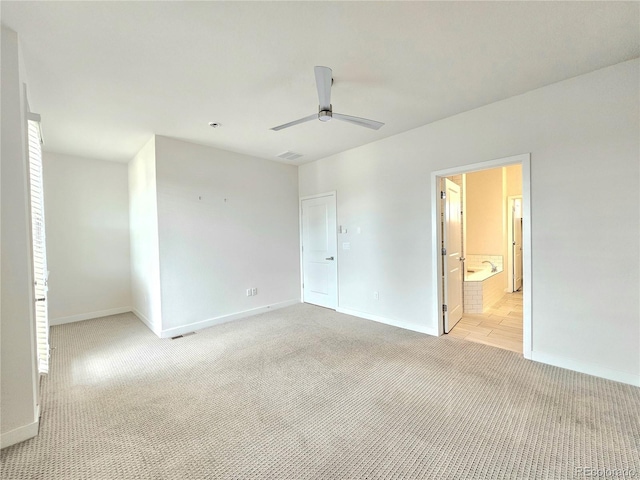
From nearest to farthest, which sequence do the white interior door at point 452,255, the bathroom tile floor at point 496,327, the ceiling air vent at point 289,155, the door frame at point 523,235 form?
the door frame at point 523,235
the bathroom tile floor at point 496,327
the white interior door at point 452,255
the ceiling air vent at point 289,155

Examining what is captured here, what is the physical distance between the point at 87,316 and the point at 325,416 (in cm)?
480

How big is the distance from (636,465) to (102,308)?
653 cm

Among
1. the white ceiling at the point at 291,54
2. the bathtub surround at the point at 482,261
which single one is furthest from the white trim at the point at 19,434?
the bathtub surround at the point at 482,261

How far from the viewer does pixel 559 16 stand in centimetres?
175

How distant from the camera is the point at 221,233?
427 centimetres

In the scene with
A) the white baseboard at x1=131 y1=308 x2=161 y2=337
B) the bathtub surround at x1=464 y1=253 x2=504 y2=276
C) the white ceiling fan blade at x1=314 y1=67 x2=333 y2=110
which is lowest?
the white baseboard at x1=131 y1=308 x2=161 y2=337

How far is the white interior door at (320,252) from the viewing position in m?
4.81

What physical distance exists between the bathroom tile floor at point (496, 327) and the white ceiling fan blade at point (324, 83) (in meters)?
3.19

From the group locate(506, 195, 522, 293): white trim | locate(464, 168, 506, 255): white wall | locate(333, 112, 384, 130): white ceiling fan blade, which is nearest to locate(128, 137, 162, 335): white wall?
locate(333, 112, 384, 130): white ceiling fan blade

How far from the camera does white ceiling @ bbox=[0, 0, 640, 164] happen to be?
1.68 m

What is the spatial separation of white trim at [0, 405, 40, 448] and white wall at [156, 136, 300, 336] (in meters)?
1.81

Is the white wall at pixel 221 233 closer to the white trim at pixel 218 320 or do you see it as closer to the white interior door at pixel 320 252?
the white trim at pixel 218 320

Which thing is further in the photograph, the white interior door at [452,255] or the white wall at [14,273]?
the white interior door at [452,255]

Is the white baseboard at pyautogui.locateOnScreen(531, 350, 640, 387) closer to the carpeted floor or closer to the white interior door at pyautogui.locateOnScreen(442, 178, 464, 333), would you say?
the carpeted floor
